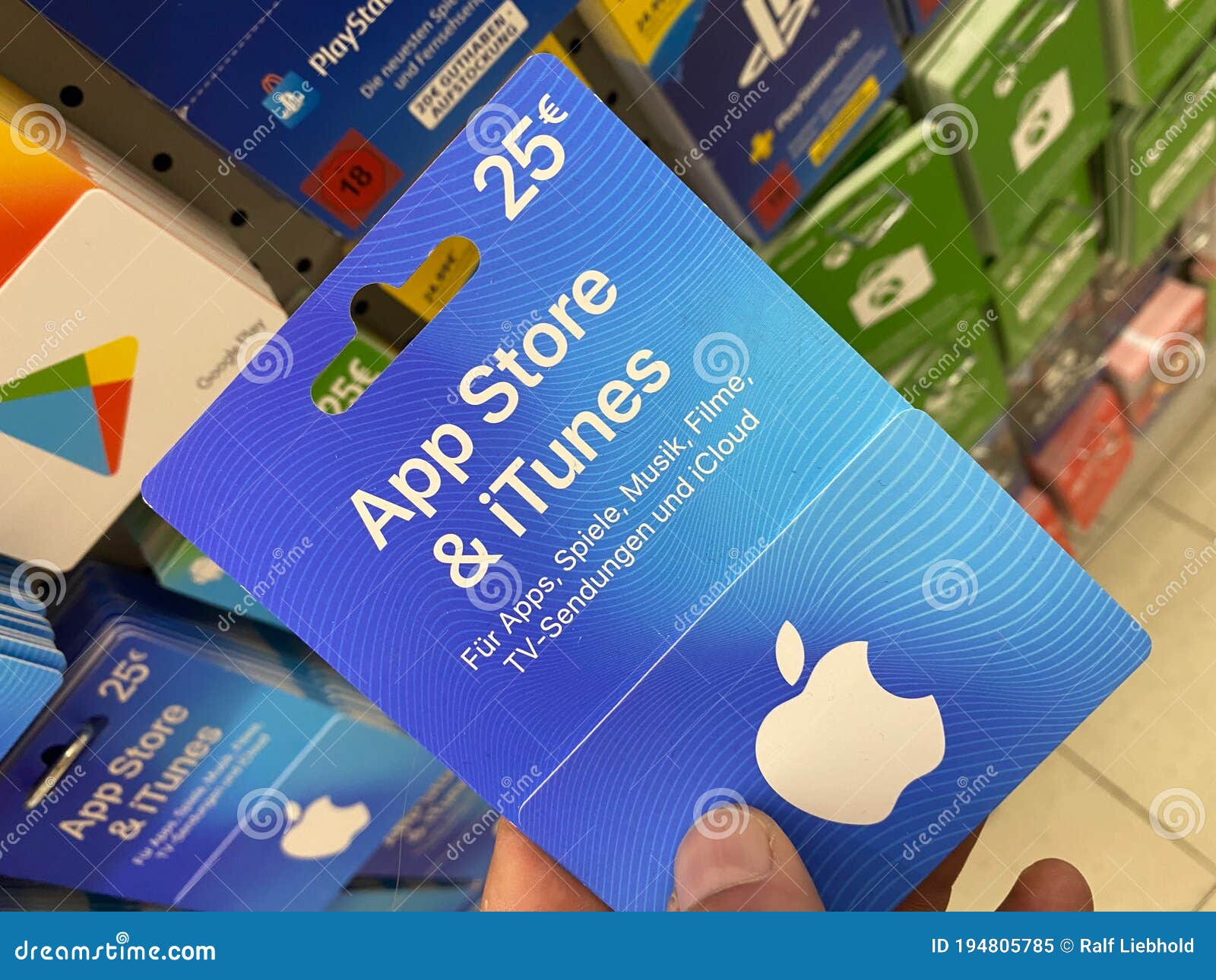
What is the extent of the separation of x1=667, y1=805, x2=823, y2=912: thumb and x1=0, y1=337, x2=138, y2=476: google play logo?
0.64 metres

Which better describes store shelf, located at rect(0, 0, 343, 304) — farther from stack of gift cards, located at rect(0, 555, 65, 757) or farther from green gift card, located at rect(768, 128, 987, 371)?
green gift card, located at rect(768, 128, 987, 371)

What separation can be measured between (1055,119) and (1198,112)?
22.4 inches

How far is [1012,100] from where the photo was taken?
1413mm

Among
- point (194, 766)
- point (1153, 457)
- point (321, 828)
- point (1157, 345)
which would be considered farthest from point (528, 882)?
point (1153, 457)

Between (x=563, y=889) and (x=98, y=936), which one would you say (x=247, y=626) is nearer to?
(x=98, y=936)

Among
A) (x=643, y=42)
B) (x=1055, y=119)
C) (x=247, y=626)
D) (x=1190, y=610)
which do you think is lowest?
(x=247, y=626)

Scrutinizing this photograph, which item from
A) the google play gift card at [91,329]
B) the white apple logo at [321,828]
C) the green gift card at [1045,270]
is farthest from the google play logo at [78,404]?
the green gift card at [1045,270]

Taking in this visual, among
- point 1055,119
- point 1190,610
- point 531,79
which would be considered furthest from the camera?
point 1190,610

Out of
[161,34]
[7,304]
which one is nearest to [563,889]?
[7,304]

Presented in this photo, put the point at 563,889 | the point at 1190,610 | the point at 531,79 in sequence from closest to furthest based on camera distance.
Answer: the point at 531,79 < the point at 563,889 < the point at 1190,610

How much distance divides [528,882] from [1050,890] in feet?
1.95

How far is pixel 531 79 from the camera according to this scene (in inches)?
28.3

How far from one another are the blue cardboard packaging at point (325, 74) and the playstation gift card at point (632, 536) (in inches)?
8.6

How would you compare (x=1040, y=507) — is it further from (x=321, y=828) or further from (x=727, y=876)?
(x=321, y=828)
